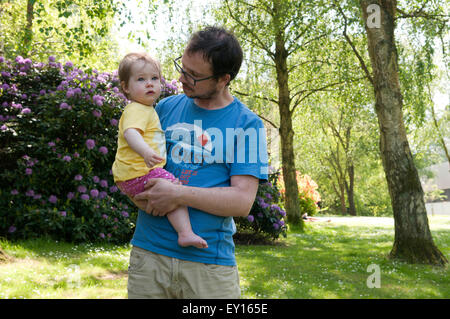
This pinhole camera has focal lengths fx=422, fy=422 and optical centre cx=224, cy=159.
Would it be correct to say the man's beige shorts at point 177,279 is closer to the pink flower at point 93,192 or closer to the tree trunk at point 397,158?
the pink flower at point 93,192

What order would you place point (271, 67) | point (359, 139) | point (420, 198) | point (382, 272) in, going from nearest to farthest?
point (382, 272) < point (420, 198) < point (271, 67) < point (359, 139)

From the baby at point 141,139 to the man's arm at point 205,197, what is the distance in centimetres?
6

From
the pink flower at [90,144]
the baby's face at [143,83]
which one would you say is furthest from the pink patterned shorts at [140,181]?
the pink flower at [90,144]

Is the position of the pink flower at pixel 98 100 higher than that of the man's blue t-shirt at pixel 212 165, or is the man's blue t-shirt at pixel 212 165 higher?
the pink flower at pixel 98 100

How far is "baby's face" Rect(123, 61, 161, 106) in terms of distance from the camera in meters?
2.21

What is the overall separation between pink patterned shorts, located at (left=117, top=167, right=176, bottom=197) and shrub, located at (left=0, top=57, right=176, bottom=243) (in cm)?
450

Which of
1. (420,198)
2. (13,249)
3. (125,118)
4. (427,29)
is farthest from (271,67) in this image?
(125,118)

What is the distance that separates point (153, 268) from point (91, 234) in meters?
5.11

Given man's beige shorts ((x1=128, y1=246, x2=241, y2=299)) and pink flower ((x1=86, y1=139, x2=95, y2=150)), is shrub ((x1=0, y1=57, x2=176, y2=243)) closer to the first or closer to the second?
pink flower ((x1=86, y1=139, x2=95, y2=150))

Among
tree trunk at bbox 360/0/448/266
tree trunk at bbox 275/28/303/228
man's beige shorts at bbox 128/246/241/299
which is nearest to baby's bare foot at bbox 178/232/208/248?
man's beige shorts at bbox 128/246/241/299

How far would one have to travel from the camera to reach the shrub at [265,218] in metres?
8.80
